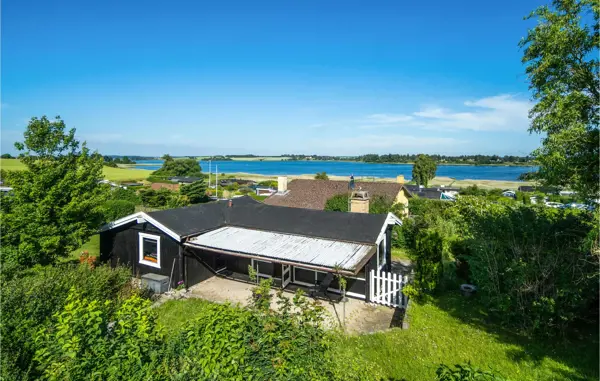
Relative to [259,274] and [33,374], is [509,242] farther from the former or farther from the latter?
[33,374]

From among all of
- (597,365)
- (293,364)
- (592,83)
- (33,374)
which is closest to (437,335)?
(597,365)

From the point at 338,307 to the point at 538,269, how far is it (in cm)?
598

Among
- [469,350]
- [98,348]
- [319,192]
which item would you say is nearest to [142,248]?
[98,348]

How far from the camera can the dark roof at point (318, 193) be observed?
28422 mm

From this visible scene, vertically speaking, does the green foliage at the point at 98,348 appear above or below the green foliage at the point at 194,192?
above

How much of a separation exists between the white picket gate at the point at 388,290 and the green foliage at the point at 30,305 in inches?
334

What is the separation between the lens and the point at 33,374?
493cm

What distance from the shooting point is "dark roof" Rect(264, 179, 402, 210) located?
28.4 metres

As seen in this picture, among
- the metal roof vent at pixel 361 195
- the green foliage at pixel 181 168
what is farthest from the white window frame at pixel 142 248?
the green foliage at pixel 181 168

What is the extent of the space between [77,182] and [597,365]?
1703cm

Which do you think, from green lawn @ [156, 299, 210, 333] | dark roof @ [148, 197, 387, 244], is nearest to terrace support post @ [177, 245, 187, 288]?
dark roof @ [148, 197, 387, 244]

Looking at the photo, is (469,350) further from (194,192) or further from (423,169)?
(423,169)

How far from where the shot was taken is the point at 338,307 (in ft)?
34.8

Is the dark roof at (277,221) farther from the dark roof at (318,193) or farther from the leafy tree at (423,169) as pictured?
the leafy tree at (423,169)
